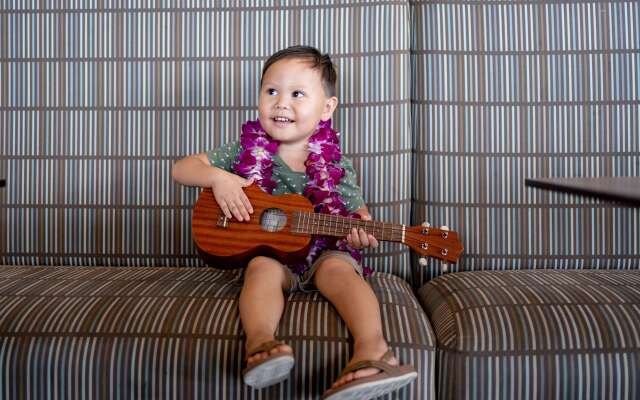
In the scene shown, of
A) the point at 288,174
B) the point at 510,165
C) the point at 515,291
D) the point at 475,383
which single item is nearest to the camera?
the point at 475,383

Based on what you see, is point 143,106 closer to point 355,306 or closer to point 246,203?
point 246,203

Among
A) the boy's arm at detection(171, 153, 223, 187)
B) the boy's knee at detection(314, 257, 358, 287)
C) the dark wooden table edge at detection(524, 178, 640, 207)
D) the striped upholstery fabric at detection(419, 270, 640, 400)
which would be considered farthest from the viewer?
the boy's arm at detection(171, 153, 223, 187)

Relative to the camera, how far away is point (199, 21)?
1.63 meters

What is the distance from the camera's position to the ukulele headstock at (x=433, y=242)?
49.1 inches

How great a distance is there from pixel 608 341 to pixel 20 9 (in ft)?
5.81

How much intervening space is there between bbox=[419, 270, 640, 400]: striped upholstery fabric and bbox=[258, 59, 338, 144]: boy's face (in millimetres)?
614

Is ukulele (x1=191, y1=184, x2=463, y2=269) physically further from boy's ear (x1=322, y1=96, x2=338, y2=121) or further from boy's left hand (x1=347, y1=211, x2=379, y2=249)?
boy's ear (x1=322, y1=96, x2=338, y2=121)

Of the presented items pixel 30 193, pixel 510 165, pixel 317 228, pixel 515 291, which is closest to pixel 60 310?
pixel 317 228

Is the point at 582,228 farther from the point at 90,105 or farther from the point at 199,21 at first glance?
the point at 90,105

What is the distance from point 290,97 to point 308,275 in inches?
18.1

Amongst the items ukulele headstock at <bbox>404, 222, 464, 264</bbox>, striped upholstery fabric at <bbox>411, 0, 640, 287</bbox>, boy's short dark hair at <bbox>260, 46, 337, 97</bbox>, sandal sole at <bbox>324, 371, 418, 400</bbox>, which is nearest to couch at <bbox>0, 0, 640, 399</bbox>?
striped upholstery fabric at <bbox>411, 0, 640, 287</bbox>

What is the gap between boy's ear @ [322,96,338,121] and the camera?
4.90 ft

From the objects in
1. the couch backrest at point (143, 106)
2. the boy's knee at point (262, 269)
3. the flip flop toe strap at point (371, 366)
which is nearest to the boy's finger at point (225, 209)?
the boy's knee at point (262, 269)

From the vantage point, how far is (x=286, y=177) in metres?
1.46
